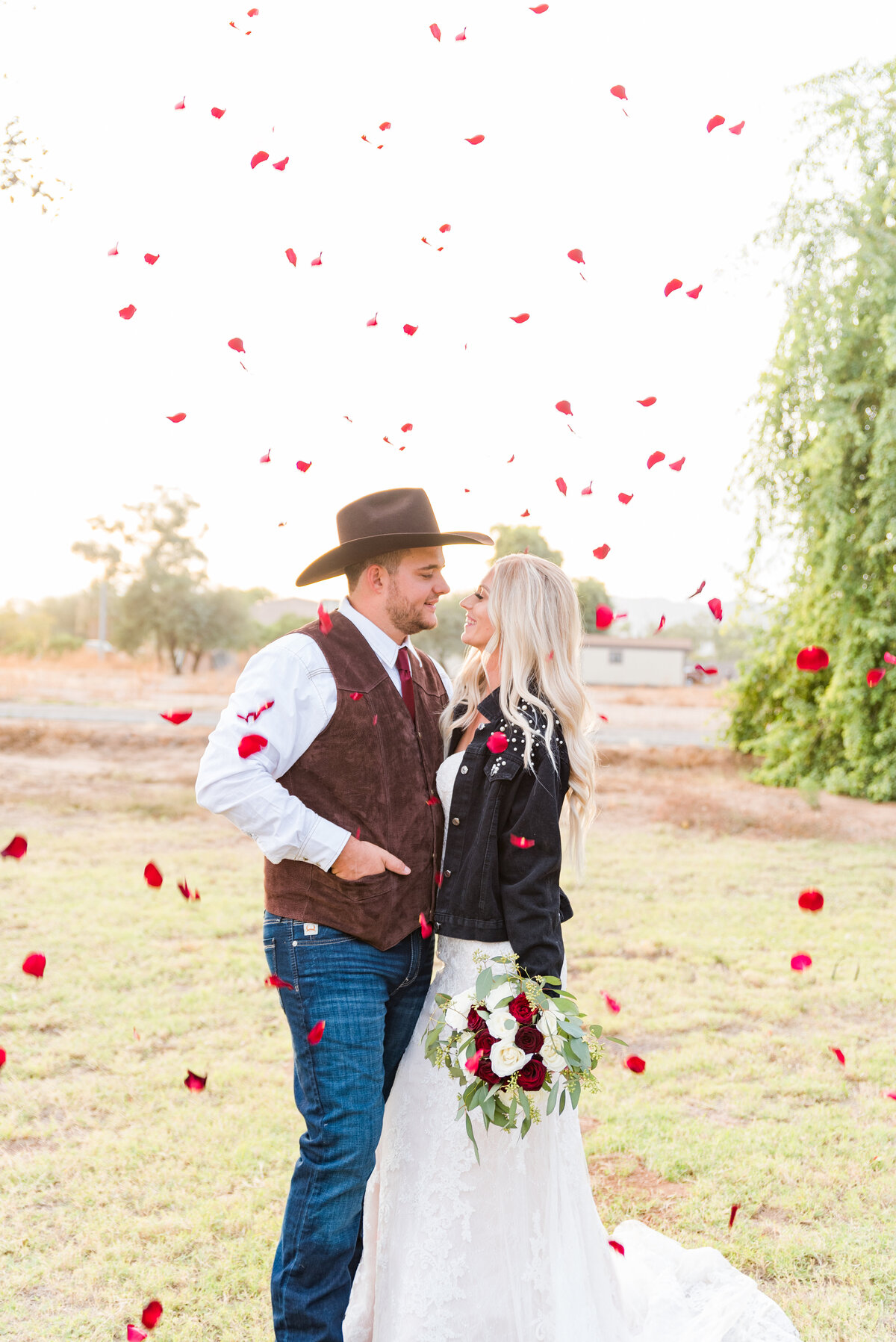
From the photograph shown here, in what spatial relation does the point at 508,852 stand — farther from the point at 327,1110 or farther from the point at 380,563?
the point at 380,563

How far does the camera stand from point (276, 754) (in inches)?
105

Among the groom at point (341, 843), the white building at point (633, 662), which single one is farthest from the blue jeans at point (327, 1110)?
the white building at point (633, 662)

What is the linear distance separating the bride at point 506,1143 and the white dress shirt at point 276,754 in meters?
0.44

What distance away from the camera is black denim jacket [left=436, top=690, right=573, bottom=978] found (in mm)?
2695

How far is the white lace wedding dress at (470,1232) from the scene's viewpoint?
2727mm

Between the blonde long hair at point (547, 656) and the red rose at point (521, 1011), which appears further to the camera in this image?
the blonde long hair at point (547, 656)

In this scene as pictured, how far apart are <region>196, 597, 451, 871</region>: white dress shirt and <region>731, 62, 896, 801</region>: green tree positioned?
10.3m

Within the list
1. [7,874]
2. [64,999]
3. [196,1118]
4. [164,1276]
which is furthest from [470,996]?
[7,874]

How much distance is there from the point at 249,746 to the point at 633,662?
5564cm

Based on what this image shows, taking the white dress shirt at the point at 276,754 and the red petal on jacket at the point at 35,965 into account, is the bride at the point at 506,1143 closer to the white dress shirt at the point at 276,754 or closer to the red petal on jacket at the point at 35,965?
the white dress shirt at the point at 276,754

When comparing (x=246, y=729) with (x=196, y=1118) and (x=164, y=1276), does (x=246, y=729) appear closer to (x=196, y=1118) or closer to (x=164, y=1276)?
(x=164, y=1276)

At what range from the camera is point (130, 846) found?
33.8 ft

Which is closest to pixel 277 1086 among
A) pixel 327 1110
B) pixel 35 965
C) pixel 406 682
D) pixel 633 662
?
pixel 35 965

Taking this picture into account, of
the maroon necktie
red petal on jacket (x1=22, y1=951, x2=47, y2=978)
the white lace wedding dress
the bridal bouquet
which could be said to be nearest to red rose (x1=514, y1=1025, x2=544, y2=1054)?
the bridal bouquet
